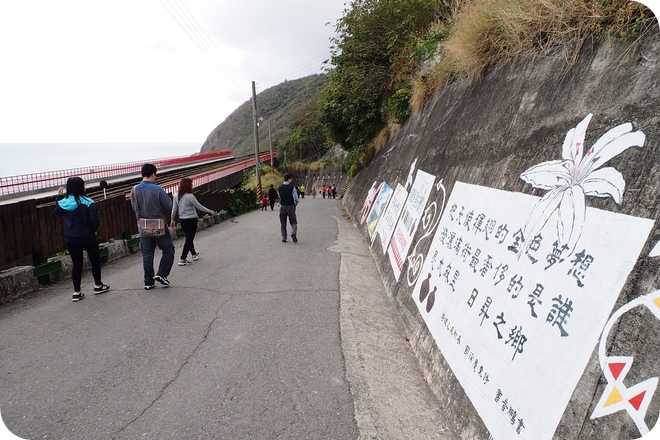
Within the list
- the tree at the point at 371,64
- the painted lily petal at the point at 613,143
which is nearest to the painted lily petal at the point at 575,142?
the painted lily petal at the point at 613,143

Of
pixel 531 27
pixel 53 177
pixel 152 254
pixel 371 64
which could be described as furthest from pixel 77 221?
pixel 53 177

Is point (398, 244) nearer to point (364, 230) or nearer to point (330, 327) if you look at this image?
point (330, 327)

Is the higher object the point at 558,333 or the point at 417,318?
the point at 558,333

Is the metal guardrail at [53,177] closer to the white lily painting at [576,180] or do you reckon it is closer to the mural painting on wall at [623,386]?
the white lily painting at [576,180]

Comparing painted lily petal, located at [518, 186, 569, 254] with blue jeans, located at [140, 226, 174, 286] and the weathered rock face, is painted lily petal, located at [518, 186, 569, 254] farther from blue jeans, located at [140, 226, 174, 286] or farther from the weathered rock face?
blue jeans, located at [140, 226, 174, 286]

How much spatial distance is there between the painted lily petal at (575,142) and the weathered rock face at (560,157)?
5 cm

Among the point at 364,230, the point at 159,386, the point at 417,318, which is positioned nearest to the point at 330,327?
the point at 417,318

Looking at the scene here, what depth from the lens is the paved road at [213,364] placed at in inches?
108

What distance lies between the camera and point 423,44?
10500 mm

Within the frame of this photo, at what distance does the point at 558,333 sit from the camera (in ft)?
7.09

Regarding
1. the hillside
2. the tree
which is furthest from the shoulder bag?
the hillside

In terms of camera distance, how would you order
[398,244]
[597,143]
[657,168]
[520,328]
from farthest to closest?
1. [398,244]
2. [597,143]
3. [520,328]
4. [657,168]

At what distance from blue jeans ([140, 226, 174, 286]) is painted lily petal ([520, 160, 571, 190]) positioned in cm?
506

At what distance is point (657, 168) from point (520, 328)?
1.27 meters
